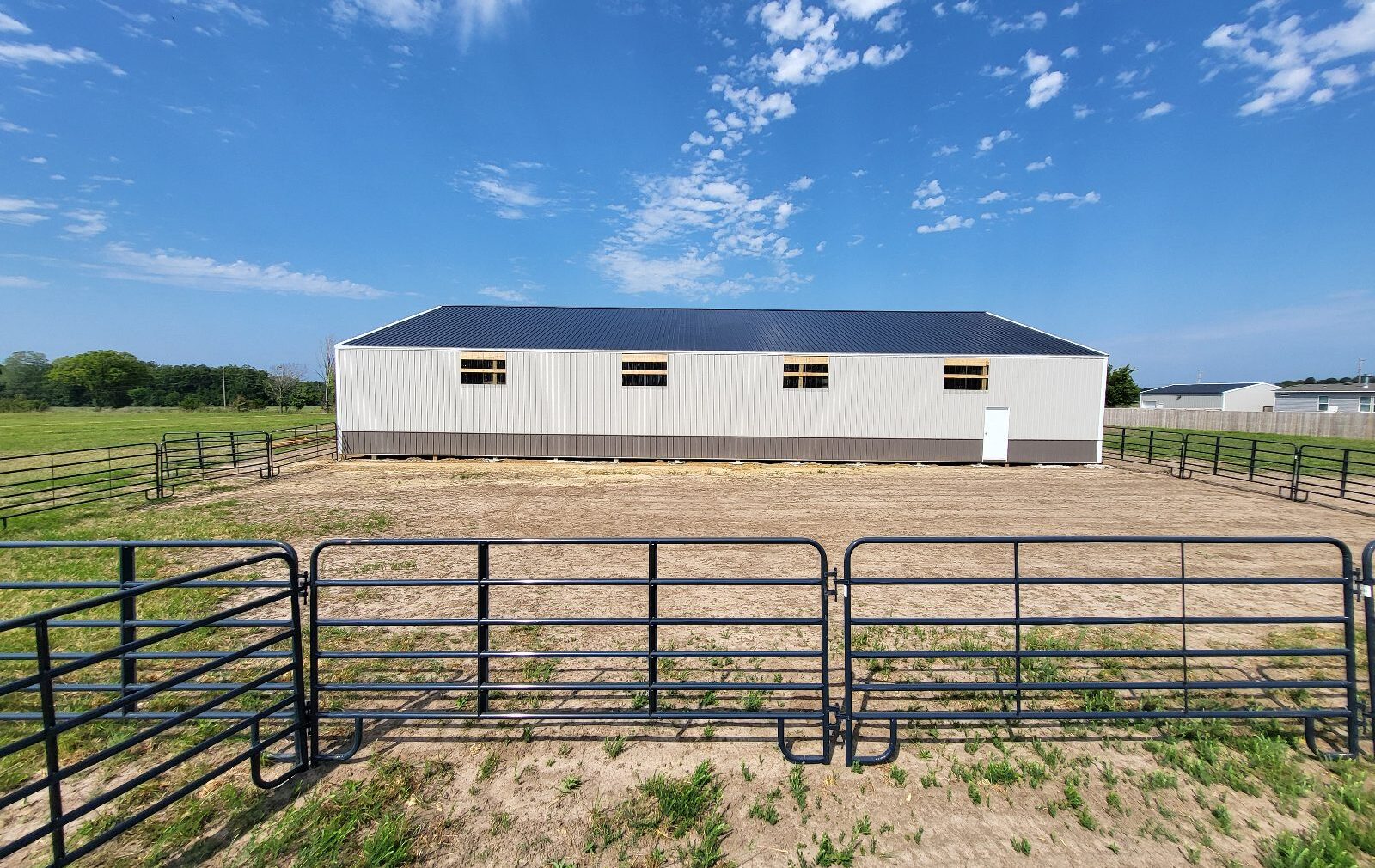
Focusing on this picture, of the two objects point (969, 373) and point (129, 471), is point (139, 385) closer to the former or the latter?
point (129, 471)

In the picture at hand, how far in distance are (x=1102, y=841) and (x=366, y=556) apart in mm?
9430

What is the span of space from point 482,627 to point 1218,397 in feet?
295

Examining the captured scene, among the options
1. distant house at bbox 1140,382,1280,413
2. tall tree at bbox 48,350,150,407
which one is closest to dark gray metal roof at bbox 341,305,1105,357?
distant house at bbox 1140,382,1280,413

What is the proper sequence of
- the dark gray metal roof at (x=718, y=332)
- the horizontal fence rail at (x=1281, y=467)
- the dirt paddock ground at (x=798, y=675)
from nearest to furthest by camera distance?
1. the dirt paddock ground at (x=798, y=675)
2. the horizontal fence rail at (x=1281, y=467)
3. the dark gray metal roof at (x=718, y=332)

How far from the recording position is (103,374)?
3327 inches

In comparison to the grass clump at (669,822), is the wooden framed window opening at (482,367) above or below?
above

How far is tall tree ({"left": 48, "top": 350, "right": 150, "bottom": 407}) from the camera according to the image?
79.8 metres

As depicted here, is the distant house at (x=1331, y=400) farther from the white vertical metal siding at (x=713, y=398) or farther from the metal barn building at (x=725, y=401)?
the metal barn building at (x=725, y=401)

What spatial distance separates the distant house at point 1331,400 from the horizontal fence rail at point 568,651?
8048 centimetres

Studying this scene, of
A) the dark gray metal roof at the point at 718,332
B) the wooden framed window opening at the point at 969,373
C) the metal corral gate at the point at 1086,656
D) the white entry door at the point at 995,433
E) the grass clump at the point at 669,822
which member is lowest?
the grass clump at the point at 669,822

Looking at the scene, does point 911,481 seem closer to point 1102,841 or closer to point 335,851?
point 1102,841

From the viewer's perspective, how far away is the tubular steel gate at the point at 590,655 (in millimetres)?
3416

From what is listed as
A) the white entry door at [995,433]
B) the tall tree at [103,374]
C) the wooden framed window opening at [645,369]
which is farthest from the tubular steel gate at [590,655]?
the tall tree at [103,374]

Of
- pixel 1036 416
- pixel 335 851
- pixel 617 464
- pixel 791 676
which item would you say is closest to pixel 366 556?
pixel 335 851
